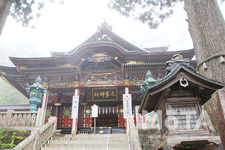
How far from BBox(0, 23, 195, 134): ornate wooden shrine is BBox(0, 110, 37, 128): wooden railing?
13.3 ft

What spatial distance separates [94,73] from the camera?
12.3m

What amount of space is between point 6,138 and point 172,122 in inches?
271

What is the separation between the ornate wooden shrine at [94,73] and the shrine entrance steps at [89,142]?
Answer: 4.32m

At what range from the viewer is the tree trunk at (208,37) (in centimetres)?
405

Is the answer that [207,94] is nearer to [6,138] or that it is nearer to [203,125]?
[203,125]

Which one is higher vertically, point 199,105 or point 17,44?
point 17,44

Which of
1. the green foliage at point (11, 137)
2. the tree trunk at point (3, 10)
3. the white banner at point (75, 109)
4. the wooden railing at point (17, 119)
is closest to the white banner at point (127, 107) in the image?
the white banner at point (75, 109)

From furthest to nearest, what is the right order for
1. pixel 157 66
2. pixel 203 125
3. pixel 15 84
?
pixel 15 84 → pixel 157 66 → pixel 203 125

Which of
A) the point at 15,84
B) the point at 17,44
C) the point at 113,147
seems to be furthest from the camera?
the point at 17,44

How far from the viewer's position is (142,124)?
777 cm

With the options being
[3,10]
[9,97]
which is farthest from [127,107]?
[9,97]

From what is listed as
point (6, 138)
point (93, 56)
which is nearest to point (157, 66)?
point (93, 56)

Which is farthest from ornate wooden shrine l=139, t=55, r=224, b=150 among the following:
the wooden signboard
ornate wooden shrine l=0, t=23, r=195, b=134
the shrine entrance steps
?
the wooden signboard

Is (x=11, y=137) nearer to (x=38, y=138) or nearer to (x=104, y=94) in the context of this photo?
(x=38, y=138)
